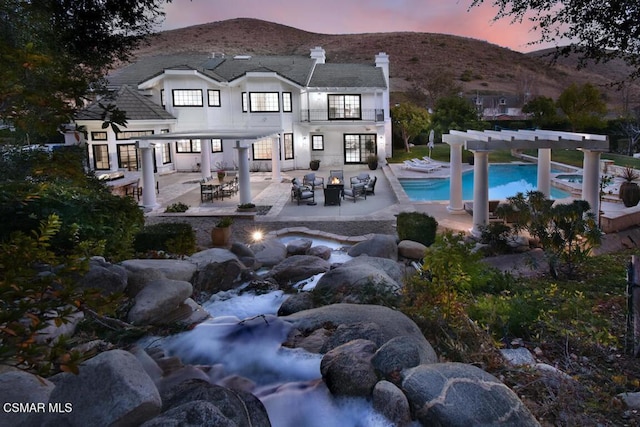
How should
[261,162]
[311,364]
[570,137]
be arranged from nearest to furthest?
1. [311,364]
2. [570,137]
3. [261,162]

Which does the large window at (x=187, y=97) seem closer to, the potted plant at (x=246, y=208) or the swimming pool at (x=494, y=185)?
the swimming pool at (x=494, y=185)

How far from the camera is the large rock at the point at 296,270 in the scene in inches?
399

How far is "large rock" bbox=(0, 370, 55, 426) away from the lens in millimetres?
4250

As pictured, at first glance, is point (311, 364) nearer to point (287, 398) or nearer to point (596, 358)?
point (287, 398)

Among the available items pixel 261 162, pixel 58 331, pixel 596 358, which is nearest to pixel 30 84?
pixel 58 331

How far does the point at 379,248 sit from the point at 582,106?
34527mm

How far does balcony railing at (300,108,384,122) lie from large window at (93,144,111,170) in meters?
12.1

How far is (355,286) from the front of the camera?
8055 millimetres

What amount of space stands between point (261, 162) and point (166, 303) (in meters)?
25.7

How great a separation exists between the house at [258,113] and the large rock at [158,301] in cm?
2255

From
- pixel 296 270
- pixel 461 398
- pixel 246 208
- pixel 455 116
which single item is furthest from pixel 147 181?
pixel 455 116

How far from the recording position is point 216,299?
908 cm

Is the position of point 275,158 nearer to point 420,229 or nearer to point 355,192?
point 355,192

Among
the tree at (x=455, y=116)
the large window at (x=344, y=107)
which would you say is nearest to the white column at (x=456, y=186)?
the large window at (x=344, y=107)
